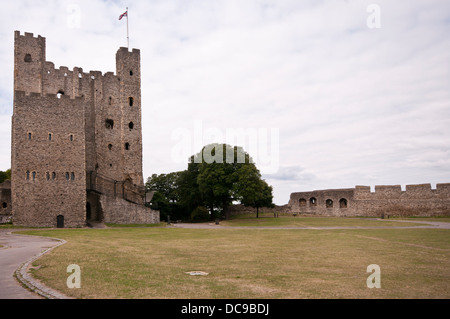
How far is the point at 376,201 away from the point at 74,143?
3820cm

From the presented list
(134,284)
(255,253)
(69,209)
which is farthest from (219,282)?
(69,209)

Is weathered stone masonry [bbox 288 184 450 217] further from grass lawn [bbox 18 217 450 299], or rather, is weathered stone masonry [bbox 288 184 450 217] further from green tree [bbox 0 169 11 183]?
green tree [bbox 0 169 11 183]

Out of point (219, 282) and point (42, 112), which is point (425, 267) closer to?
point (219, 282)

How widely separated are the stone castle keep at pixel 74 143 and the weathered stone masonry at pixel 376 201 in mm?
24065

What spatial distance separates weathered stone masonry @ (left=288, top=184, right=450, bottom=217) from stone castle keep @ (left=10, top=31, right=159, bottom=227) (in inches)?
947

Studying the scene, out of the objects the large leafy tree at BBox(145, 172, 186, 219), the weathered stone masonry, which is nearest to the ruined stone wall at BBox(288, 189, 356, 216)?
the weathered stone masonry

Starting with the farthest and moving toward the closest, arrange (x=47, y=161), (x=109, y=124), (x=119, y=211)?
(x=109, y=124) < (x=119, y=211) < (x=47, y=161)

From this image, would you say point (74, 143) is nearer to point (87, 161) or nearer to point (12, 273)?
point (87, 161)

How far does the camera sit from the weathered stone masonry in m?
45.7

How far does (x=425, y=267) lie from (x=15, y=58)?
4388cm

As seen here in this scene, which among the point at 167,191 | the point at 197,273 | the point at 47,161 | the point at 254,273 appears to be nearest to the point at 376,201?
the point at 167,191

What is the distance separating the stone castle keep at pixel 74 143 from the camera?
35.2 m

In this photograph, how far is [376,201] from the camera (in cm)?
4981
